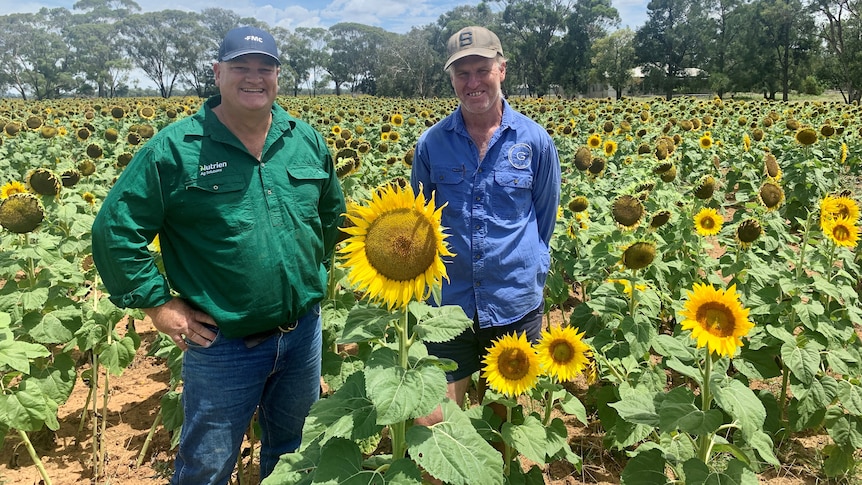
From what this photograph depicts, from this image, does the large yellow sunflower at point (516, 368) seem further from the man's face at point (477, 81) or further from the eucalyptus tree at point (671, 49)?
the eucalyptus tree at point (671, 49)

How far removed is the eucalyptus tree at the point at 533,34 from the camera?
2539 inches

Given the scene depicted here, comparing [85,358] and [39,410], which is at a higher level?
[39,410]

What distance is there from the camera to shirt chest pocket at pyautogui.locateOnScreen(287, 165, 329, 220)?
2570mm

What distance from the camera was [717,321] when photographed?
7.50 feet

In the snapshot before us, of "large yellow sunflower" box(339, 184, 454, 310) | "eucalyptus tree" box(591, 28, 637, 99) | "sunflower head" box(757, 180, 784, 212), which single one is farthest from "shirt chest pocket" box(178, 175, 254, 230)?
"eucalyptus tree" box(591, 28, 637, 99)

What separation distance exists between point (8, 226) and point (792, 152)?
11.5 meters

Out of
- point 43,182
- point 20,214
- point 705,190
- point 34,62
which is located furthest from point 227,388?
point 34,62

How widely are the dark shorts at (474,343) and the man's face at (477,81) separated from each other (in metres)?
1.09

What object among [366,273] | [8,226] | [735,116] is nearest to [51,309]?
[8,226]

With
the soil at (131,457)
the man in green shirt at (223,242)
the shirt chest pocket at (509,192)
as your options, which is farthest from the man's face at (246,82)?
the soil at (131,457)

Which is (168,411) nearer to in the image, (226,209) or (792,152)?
(226,209)

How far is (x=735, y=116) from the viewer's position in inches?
660

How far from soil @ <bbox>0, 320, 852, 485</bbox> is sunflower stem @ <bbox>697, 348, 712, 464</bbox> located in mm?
1369

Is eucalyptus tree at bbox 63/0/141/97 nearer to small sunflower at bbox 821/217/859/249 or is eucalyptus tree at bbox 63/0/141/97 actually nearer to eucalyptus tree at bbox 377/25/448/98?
eucalyptus tree at bbox 377/25/448/98
